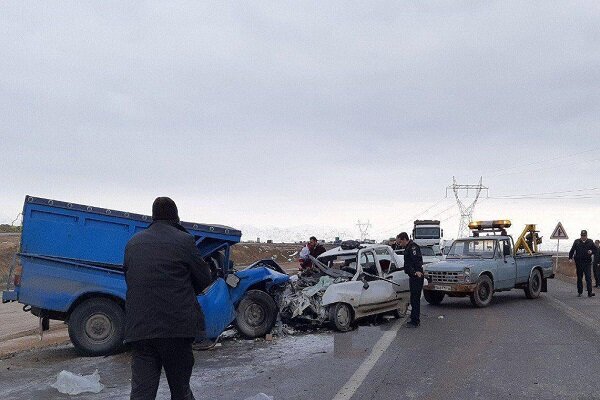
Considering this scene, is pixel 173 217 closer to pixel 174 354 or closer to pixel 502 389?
pixel 174 354

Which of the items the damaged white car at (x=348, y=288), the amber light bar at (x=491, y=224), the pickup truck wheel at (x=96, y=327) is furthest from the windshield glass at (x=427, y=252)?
the pickup truck wheel at (x=96, y=327)

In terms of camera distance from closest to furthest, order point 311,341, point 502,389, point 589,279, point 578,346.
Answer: point 502,389 → point 578,346 → point 311,341 → point 589,279

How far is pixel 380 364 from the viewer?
7.68 m

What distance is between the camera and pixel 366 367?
7.51 meters

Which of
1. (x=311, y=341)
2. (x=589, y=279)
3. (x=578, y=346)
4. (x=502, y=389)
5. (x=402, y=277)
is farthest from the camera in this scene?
(x=589, y=279)

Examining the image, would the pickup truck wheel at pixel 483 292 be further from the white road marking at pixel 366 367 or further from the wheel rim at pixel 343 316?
the wheel rim at pixel 343 316

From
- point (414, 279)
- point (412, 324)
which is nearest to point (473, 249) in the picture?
point (414, 279)

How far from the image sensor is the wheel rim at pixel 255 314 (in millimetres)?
10102

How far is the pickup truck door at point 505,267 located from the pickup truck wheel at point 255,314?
294 inches

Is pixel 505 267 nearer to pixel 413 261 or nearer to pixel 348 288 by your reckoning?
pixel 413 261

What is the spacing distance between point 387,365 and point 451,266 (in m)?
7.63

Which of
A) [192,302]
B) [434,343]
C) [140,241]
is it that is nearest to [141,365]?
[192,302]

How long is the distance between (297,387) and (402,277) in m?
6.43

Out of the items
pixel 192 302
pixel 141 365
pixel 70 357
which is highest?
pixel 192 302
